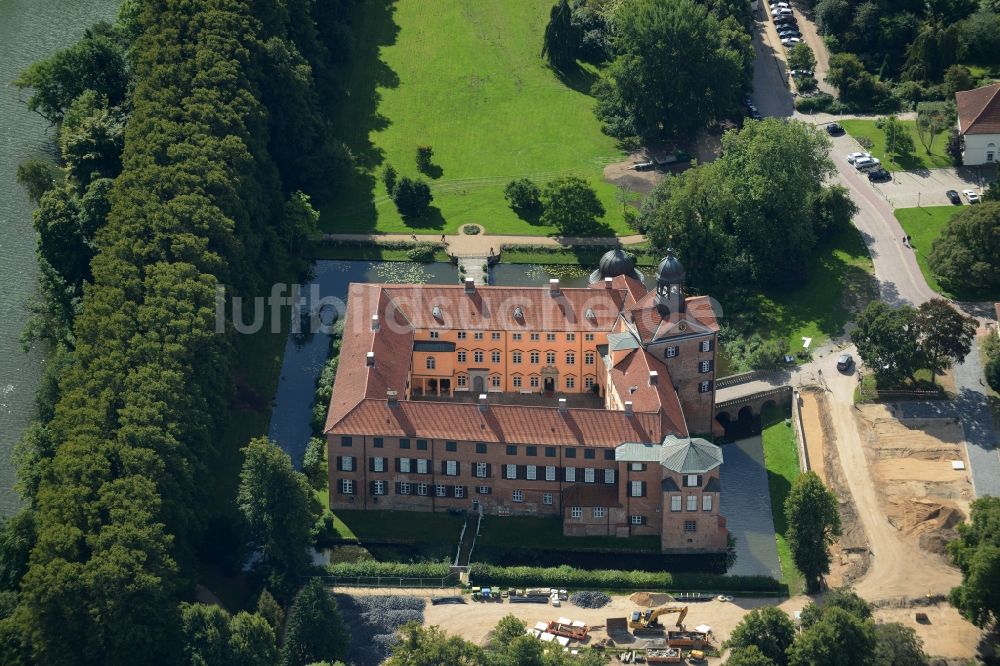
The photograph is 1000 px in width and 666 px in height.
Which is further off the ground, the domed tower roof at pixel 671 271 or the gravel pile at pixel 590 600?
the domed tower roof at pixel 671 271

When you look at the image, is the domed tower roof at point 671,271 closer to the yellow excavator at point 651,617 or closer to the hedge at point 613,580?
the hedge at point 613,580

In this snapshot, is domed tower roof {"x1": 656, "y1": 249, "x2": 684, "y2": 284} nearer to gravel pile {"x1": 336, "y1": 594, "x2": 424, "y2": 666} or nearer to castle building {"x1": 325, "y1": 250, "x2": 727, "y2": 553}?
castle building {"x1": 325, "y1": 250, "x2": 727, "y2": 553}

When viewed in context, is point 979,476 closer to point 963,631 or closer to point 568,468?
point 963,631

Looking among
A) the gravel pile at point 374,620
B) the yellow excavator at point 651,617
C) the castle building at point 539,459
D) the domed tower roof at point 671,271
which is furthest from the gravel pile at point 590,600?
the domed tower roof at point 671,271

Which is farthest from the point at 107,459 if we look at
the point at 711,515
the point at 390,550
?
the point at 711,515

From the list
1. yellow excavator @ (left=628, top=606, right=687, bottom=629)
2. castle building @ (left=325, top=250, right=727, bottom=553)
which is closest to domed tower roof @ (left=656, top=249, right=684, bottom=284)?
castle building @ (left=325, top=250, right=727, bottom=553)

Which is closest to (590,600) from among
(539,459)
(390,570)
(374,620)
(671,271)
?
(539,459)

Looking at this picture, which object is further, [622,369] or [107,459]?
[622,369]
